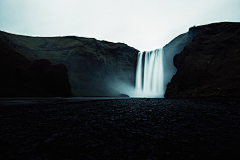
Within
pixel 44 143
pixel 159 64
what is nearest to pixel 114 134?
pixel 44 143

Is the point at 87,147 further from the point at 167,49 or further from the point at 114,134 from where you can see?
the point at 167,49

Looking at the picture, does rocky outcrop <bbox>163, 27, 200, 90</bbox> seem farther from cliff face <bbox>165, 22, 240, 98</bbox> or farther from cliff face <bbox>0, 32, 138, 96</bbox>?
cliff face <bbox>0, 32, 138, 96</bbox>

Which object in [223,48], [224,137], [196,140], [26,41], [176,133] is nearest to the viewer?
[196,140]

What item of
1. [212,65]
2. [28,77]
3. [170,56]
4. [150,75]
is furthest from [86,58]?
[212,65]

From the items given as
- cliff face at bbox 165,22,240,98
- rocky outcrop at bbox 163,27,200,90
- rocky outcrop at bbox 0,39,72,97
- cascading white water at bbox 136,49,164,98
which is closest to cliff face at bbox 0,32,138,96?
cascading white water at bbox 136,49,164,98

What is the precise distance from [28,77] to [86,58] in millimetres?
28730

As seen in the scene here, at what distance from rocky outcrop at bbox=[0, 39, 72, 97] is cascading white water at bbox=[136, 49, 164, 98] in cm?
3492

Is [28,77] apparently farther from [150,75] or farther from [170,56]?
[170,56]

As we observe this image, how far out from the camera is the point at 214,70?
21.0 meters

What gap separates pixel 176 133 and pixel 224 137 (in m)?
1.37

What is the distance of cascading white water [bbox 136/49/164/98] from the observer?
49.3m

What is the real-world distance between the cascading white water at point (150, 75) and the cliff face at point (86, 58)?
5.97m

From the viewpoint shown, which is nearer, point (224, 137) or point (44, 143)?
point (44, 143)

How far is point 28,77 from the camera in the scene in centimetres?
2766
